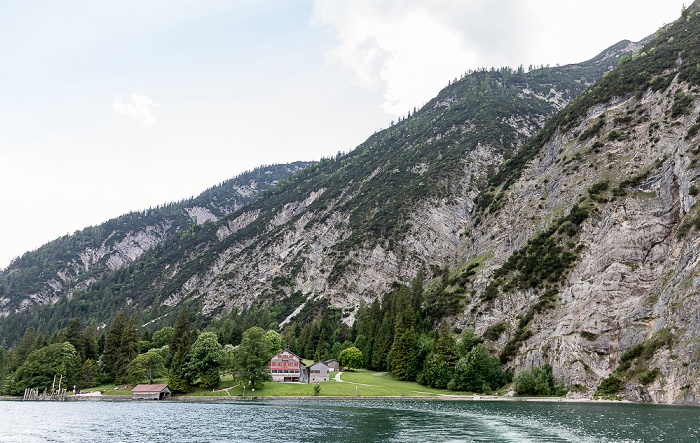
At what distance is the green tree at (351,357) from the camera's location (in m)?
130

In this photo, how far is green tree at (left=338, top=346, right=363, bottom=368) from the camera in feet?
427

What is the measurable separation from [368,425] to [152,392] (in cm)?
6737

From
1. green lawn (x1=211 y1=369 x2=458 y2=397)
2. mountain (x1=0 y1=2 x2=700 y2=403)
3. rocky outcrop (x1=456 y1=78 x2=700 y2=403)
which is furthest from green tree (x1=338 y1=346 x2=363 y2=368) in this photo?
rocky outcrop (x1=456 y1=78 x2=700 y2=403)

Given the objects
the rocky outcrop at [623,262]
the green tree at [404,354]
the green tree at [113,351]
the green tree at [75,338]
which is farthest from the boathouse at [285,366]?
the green tree at [75,338]

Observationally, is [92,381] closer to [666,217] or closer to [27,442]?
[27,442]

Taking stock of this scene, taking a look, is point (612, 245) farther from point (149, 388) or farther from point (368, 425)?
point (149, 388)

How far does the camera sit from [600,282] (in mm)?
96188

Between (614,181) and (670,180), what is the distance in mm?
14636

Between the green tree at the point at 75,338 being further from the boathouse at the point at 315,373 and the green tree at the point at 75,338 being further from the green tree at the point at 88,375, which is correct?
the boathouse at the point at 315,373

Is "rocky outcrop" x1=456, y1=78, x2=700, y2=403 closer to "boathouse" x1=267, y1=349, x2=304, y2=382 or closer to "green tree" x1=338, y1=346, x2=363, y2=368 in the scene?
"green tree" x1=338, y1=346, x2=363, y2=368

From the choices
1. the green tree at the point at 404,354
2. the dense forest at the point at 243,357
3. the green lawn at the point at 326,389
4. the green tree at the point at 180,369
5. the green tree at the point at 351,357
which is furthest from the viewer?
the green tree at the point at 351,357

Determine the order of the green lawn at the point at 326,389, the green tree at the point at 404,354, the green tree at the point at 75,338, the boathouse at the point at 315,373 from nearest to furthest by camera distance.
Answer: the green lawn at the point at 326,389 → the boathouse at the point at 315,373 → the green tree at the point at 404,354 → the green tree at the point at 75,338

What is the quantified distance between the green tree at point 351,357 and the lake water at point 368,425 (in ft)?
211

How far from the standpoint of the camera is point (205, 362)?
3917 inches
